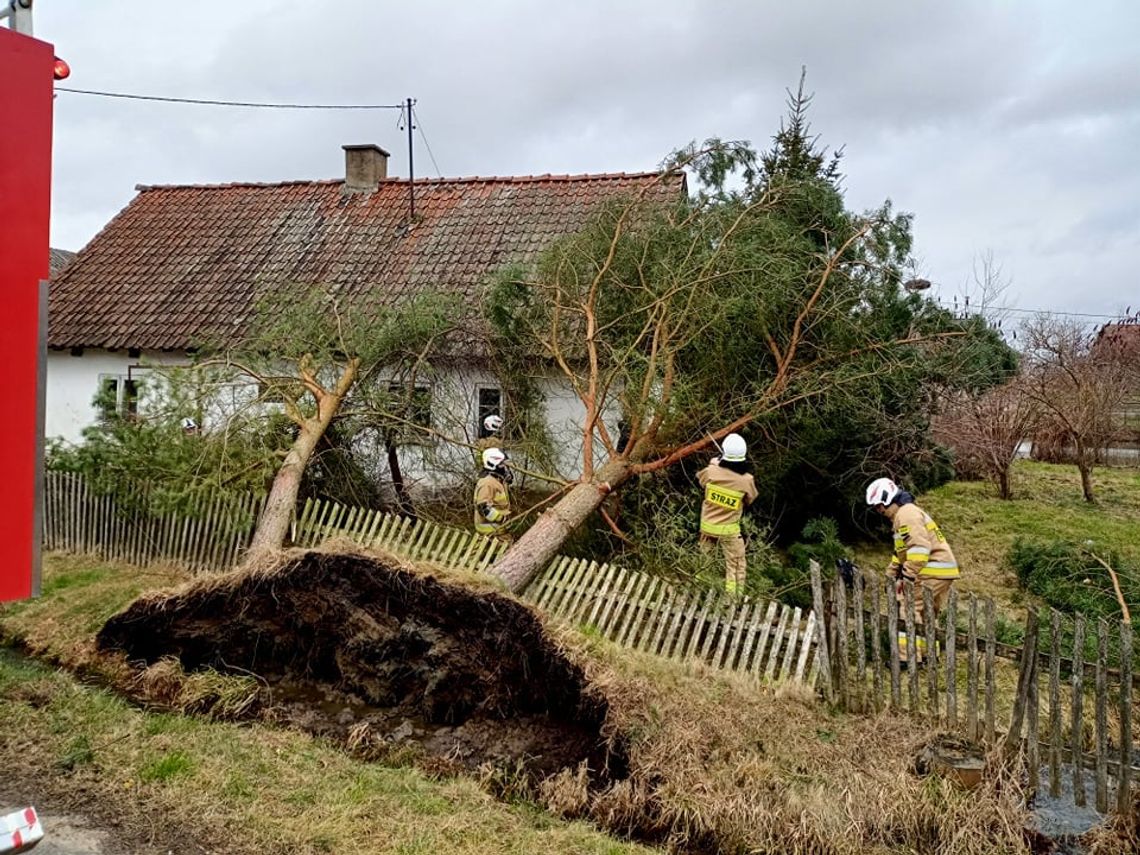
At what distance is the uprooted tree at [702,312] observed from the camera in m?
8.23

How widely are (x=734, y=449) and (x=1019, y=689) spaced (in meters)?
3.39

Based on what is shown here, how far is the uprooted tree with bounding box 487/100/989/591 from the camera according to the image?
27.0ft

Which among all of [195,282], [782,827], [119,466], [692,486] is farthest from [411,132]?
[782,827]

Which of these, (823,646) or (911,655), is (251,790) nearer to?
(823,646)

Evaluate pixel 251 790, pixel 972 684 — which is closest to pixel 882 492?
pixel 972 684

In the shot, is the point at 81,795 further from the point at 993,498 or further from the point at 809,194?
the point at 993,498

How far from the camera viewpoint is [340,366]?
31.2 feet

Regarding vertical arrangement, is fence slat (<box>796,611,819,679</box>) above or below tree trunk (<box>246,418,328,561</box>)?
below

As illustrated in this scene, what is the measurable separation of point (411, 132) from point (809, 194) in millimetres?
7711

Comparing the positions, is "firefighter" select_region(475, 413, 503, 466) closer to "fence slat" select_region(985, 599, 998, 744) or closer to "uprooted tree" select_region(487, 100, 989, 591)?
"uprooted tree" select_region(487, 100, 989, 591)

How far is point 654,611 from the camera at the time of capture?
7.09 metres

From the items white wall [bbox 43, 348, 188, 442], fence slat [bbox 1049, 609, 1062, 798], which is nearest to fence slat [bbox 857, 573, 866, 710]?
fence slat [bbox 1049, 609, 1062, 798]

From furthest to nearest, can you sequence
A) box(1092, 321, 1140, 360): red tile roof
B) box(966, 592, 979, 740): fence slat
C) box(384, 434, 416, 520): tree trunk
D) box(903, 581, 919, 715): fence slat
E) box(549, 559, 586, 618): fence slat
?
box(1092, 321, 1140, 360): red tile roof
box(384, 434, 416, 520): tree trunk
box(549, 559, 586, 618): fence slat
box(903, 581, 919, 715): fence slat
box(966, 592, 979, 740): fence slat

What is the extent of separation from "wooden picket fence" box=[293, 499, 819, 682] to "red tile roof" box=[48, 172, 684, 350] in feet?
19.6
